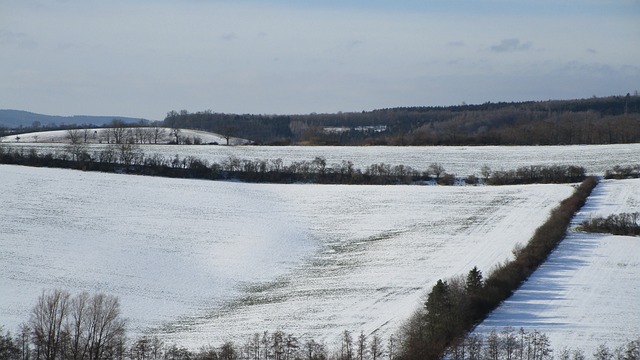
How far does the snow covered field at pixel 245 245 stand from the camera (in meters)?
39.6

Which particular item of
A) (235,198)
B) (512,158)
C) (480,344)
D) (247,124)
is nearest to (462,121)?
(247,124)

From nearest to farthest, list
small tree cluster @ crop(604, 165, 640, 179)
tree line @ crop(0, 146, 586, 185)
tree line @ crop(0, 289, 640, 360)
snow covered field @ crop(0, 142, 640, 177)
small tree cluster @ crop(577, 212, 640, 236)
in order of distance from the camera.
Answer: tree line @ crop(0, 289, 640, 360), small tree cluster @ crop(577, 212, 640, 236), small tree cluster @ crop(604, 165, 640, 179), tree line @ crop(0, 146, 586, 185), snow covered field @ crop(0, 142, 640, 177)

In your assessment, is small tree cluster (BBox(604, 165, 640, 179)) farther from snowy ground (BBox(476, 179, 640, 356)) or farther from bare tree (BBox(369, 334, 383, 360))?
bare tree (BBox(369, 334, 383, 360))

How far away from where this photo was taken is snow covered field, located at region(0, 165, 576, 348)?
39562 mm

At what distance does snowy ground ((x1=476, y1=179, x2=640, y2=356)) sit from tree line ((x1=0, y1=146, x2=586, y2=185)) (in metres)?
29.9

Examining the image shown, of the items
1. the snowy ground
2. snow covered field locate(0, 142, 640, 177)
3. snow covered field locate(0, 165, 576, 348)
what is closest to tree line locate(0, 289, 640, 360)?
the snowy ground

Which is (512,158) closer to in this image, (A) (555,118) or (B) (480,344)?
(B) (480,344)

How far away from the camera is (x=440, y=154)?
101000 mm

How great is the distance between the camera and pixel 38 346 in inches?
1146

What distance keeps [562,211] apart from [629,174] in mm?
24293

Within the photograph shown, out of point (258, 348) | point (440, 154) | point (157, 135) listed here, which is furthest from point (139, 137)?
point (258, 348)

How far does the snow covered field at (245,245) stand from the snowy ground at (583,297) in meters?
4.70

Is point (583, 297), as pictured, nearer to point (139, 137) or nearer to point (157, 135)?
point (157, 135)

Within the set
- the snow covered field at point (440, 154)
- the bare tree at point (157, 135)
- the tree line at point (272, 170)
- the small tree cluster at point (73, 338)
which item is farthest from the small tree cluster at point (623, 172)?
the bare tree at point (157, 135)
